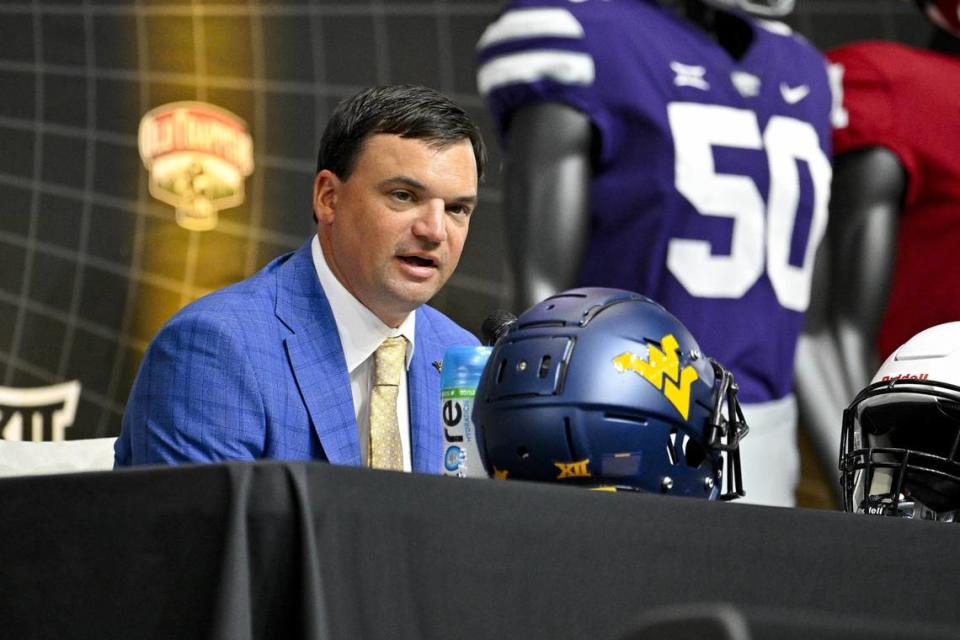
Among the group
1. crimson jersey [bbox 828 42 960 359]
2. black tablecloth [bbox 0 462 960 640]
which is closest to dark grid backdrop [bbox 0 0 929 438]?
crimson jersey [bbox 828 42 960 359]

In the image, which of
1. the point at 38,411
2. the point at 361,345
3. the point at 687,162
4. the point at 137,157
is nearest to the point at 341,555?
the point at 361,345

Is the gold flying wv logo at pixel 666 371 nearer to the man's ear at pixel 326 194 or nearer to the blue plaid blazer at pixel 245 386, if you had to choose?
the blue plaid blazer at pixel 245 386

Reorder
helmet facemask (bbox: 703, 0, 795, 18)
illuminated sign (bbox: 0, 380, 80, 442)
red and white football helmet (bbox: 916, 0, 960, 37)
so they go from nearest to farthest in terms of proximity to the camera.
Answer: illuminated sign (bbox: 0, 380, 80, 442) < helmet facemask (bbox: 703, 0, 795, 18) < red and white football helmet (bbox: 916, 0, 960, 37)

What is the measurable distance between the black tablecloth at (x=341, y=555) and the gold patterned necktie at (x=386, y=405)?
1.77ft

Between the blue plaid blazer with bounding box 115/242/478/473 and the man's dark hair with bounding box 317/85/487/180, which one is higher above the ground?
the man's dark hair with bounding box 317/85/487/180

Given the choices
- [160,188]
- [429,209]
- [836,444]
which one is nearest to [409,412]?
[429,209]

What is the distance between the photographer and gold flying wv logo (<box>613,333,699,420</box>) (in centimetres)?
120

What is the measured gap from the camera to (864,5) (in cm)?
295

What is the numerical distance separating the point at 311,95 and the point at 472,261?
402 millimetres

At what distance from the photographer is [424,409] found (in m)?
1.56

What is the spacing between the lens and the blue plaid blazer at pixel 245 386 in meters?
1.32

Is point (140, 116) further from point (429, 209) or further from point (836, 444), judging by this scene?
point (836, 444)

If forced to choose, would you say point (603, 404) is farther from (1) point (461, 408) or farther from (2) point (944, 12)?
(2) point (944, 12)

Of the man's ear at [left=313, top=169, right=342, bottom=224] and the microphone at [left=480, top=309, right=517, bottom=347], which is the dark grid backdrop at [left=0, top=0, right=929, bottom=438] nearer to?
the man's ear at [left=313, top=169, right=342, bottom=224]
